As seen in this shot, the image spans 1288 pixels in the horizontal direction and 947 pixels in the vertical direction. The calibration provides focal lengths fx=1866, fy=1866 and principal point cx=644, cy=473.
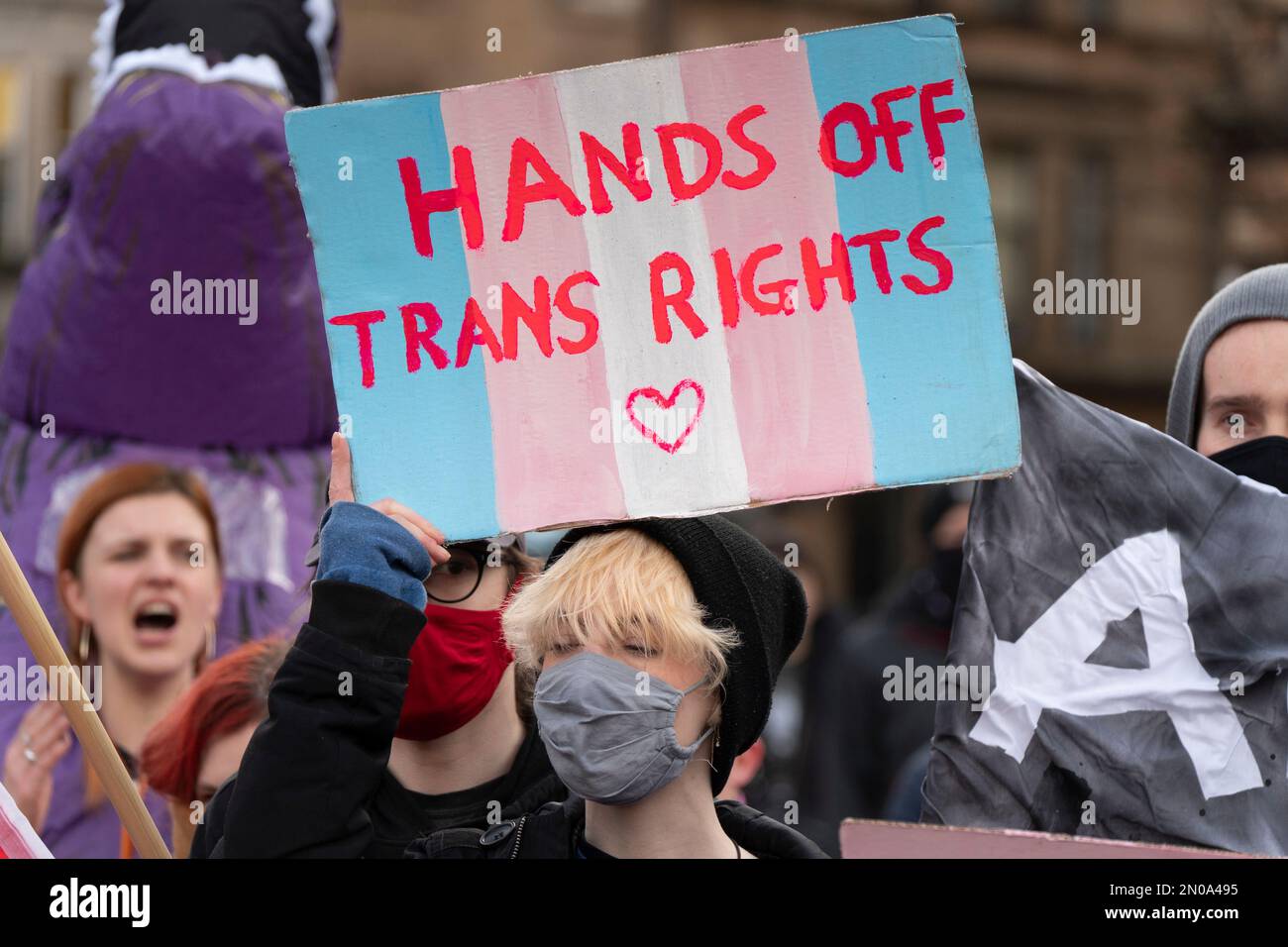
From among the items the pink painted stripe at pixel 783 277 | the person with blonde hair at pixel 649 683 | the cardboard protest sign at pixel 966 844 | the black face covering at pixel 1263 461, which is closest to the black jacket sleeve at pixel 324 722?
the person with blonde hair at pixel 649 683

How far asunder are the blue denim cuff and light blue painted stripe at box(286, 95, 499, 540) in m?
0.08

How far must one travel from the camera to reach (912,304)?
2.52 metres

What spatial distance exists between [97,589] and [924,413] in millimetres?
2033

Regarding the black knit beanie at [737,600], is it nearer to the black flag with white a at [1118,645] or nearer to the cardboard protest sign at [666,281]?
the cardboard protest sign at [666,281]

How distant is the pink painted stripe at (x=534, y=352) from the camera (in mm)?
2541

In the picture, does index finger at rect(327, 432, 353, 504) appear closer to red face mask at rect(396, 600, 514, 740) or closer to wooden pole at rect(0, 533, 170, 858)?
red face mask at rect(396, 600, 514, 740)

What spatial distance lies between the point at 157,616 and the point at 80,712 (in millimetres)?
1255

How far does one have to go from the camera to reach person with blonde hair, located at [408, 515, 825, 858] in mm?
2418

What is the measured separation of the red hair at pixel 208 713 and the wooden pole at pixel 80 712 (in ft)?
2.09

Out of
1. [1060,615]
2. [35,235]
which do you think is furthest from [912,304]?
[35,235]

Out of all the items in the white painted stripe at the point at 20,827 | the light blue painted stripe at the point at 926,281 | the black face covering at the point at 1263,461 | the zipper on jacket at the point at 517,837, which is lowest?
the zipper on jacket at the point at 517,837

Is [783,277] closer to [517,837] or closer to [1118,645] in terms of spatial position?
[1118,645]
